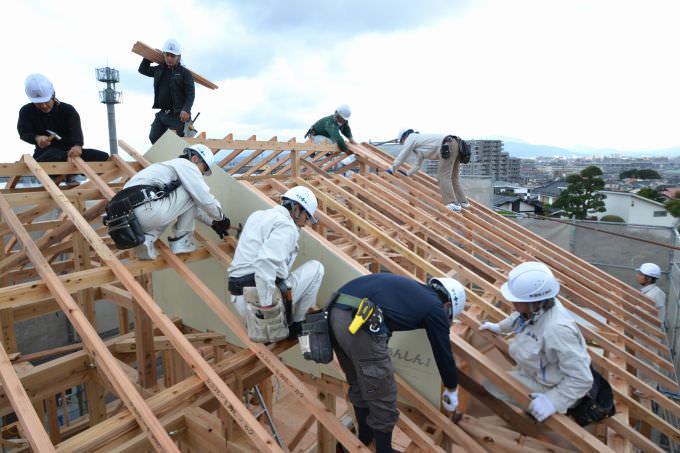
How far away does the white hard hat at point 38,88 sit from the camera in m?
5.13

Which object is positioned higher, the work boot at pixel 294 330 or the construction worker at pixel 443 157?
the construction worker at pixel 443 157

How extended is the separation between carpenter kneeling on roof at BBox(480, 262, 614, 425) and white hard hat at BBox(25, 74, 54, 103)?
18.7 ft

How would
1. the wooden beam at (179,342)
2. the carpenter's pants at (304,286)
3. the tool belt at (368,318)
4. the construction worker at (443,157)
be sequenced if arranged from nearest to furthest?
the wooden beam at (179,342) < the tool belt at (368,318) < the carpenter's pants at (304,286) < the construction worker at (443,157)

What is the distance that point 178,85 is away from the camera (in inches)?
260

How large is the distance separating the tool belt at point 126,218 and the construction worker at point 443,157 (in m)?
4.89

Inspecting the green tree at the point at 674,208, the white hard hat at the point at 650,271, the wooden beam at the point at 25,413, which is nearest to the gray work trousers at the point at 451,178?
the white hard hat at the point at 650,271

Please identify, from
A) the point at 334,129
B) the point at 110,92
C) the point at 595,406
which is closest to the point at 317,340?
the point at 595,406

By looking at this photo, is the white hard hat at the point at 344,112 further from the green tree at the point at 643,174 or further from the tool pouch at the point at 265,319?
the green tree at the point at 643,174

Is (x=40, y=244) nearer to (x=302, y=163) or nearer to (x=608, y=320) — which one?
(x=302, y=163)

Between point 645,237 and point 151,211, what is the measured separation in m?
11.1

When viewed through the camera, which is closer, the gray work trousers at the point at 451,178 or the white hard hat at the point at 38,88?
the white hard hat at the point at 38,88

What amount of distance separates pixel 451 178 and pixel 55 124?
603 cm

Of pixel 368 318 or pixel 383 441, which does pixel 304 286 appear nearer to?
pixel 368 318

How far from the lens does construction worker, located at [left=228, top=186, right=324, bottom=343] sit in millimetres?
3287
